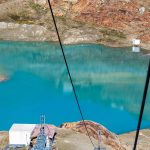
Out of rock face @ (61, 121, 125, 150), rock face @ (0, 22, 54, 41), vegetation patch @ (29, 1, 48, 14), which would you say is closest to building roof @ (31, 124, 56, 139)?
rock face @ (61, 121, 125, 150)

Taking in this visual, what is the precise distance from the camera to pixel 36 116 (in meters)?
50.6

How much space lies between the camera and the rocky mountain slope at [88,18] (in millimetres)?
97250

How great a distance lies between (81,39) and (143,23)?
55.6 ft

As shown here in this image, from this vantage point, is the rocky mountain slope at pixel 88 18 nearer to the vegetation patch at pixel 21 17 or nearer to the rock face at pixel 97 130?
the vegetation patch at pixel 21 17

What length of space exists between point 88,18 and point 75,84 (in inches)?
1684

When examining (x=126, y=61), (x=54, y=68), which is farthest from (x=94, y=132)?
(x=126, y=61)

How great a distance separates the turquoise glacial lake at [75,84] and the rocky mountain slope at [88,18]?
5125 mm

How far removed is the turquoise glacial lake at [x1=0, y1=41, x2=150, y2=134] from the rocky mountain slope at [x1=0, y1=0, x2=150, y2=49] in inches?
202

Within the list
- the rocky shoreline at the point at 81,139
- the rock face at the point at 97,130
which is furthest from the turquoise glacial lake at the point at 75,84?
the rock face at the point at 97,130

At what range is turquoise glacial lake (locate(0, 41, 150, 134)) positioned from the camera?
51.2 metres

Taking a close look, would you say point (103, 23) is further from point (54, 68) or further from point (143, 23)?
point (54, 68)

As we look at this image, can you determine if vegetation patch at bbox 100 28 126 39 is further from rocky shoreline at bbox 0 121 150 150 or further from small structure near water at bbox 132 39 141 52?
rocky shoreline at bbox 0 121 150 150

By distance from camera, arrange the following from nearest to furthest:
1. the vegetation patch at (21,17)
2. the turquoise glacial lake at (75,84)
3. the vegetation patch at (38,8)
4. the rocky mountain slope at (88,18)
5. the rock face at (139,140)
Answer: the rock face at (139,140) < the turquoise glacial lake at (75,84) < the rocky mountain slope at (88,18) < the vegetation patch at (21,17) < the vegetation patch at (38,8)

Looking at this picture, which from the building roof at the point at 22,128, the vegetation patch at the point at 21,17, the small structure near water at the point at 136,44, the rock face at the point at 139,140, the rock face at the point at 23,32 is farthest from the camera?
the vegetation patch at the point at 21,17
